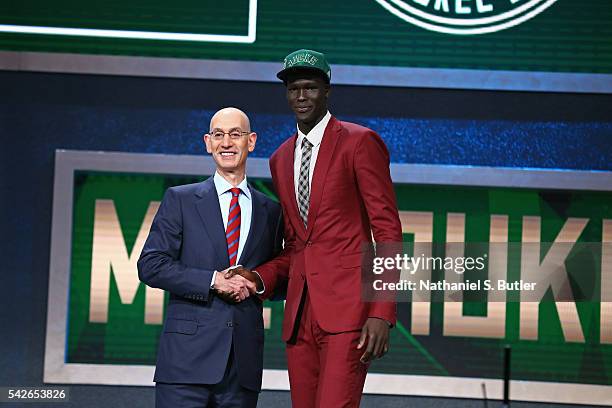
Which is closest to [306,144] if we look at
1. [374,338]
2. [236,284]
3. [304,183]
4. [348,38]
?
[304,183]

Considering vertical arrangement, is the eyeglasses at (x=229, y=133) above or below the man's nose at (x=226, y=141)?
above

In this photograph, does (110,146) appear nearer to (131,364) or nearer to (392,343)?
(131,364)

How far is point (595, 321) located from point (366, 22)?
2.08 meters

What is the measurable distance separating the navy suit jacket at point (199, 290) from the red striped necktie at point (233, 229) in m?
0.02

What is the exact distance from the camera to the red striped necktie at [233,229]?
3.23m

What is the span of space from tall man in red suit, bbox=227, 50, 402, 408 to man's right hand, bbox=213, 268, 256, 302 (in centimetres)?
4

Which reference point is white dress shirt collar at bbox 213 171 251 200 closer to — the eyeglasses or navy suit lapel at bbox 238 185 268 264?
navy suit lapel at bbox 238 185 268 264

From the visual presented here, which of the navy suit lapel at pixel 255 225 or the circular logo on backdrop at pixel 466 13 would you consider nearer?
the navy suit lapel at pixel 255 225

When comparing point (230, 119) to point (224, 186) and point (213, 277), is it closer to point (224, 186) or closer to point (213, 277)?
point (224, 186)

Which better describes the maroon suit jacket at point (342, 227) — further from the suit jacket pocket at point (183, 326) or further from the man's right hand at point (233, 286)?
the suit jacket pocket at point (183, 326)

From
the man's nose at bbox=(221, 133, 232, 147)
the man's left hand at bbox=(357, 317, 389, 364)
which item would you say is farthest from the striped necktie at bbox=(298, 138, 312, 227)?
the man's left hand at bbox=(357, 317, 389, 364)

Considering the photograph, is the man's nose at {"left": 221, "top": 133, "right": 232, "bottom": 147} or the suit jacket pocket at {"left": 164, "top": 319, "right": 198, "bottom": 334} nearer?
the suit jacket pocket at {"left": 164, "top": 319, "right": 198, "bottom": 334}

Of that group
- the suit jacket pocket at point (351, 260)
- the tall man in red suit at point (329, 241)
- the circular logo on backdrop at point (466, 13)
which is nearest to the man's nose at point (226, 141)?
the tall man in red suit at point (329, 241)

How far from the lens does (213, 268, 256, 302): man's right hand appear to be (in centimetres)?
309
